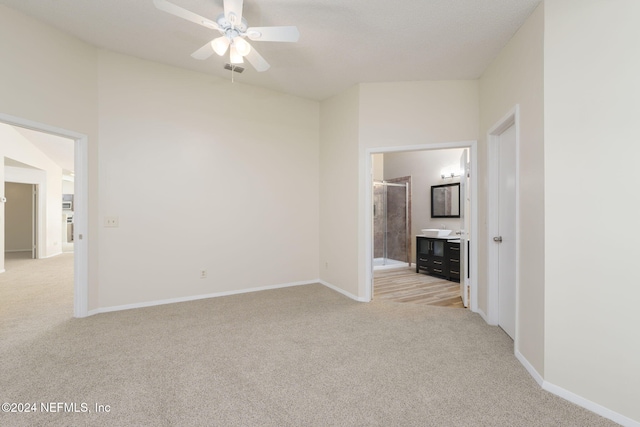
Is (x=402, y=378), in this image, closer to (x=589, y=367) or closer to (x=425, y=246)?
(x=589, y=367)

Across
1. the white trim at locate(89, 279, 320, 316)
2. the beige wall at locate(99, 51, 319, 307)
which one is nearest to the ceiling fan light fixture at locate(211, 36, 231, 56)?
the beige wall at locate(99, 51, 319, 307)

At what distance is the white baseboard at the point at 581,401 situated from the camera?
1.75m

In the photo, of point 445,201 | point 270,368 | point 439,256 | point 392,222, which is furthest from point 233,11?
point 392,222

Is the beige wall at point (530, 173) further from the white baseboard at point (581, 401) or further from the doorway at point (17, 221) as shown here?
the doorway at point (17, 221)

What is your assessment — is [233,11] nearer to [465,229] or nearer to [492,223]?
[492,223]

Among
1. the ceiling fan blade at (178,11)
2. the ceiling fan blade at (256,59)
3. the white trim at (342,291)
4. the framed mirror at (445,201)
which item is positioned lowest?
the white trim at (342,291)

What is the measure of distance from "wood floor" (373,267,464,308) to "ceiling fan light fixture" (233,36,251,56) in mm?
3449

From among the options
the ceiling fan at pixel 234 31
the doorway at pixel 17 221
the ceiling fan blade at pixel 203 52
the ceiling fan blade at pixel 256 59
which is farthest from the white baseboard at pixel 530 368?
the doorway at pixel 17 221

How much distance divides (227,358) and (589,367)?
2.53 meters

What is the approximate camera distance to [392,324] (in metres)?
3.24

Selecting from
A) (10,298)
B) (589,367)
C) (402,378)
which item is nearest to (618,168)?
(589,367)

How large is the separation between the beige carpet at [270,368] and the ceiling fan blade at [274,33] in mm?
2565

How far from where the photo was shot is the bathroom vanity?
17.3 feet

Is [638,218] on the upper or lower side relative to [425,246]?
upper
